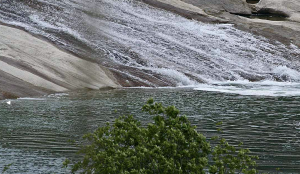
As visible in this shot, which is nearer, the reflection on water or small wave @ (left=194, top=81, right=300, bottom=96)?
the reflection on water

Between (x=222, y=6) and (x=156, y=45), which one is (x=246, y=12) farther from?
(x=156, y=45)

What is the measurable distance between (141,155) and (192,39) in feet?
114

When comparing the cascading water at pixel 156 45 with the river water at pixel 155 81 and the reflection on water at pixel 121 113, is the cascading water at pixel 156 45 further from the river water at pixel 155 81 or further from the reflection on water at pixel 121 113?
the reflection on water at pixel 121 113

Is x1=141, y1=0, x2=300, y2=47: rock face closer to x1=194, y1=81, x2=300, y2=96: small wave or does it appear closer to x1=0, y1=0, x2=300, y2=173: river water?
x1=0, y1=0, x2=300, y2=173: river water

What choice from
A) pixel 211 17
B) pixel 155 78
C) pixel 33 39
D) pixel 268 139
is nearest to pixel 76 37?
pixel 33 39

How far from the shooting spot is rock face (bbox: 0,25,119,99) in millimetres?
27984

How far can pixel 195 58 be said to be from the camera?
130ft

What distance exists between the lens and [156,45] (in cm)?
4047

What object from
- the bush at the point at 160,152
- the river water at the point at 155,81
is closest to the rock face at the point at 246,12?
the river water at the point at 155,81

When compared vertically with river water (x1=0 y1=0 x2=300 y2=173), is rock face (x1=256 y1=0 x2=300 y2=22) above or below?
above

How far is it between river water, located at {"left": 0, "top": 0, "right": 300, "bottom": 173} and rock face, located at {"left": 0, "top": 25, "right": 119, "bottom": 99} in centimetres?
133

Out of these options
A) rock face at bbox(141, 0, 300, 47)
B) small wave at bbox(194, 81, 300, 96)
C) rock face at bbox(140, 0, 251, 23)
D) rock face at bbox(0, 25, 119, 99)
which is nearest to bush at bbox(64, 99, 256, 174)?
rock face at bbox(0, 25, 119, 99)

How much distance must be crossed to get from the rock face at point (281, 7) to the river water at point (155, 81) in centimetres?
1255

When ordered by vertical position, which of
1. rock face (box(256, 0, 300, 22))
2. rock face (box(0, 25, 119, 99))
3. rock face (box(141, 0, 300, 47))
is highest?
rock face (box(256, 0, 300, 22))
